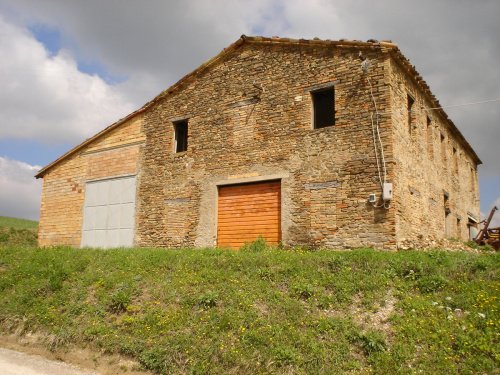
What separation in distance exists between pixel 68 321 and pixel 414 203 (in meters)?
9.28

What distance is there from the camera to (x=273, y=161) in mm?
12539

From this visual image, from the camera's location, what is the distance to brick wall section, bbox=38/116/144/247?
1608cm

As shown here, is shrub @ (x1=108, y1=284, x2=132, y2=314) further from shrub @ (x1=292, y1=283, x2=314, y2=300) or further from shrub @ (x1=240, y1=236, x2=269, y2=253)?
shrub @ (x1=240, y1=236, x2=269, y2=253)

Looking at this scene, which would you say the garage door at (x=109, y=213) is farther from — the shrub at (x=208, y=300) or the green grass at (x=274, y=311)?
the shrub at (x=208, y=300)

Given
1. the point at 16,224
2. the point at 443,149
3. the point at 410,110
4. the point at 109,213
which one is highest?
the point at 410,110

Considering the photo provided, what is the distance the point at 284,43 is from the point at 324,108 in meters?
2.46

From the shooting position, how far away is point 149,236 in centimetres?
1463

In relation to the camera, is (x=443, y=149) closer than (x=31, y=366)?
No

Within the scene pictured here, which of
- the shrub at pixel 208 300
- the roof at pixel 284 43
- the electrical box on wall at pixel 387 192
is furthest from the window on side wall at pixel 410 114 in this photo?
the shrub at pixel 208 300

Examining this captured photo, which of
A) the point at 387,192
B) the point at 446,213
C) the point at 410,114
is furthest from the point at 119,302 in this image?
the point at 446,213

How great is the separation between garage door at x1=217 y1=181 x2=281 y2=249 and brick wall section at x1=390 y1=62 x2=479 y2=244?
3490 mm

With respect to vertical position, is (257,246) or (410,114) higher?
(410,114)

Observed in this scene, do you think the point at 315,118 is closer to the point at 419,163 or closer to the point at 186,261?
the point at 419,163

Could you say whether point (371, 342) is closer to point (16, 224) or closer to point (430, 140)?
point (430, 140)
